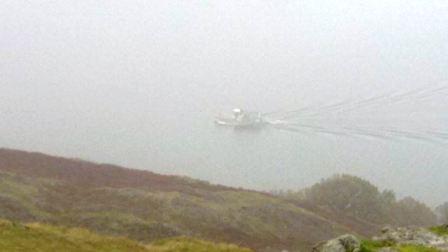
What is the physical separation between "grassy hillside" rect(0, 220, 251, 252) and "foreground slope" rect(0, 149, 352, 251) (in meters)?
5.49

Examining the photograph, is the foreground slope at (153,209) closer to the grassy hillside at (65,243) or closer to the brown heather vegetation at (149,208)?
the brown heather vegetation at (149,208)

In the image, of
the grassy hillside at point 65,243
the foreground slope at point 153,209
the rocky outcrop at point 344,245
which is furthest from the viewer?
the foreground slope at point 153,209

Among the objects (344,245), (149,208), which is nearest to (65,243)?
(344,245)

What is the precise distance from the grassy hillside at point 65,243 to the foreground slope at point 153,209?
549 centimetres

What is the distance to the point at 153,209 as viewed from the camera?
117 feet

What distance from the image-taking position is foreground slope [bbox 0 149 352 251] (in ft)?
105

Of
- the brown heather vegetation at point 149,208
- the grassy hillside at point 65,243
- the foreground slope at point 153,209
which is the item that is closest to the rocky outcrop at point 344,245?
the grassy hillside at point 65,243

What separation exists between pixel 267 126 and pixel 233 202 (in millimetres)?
44557

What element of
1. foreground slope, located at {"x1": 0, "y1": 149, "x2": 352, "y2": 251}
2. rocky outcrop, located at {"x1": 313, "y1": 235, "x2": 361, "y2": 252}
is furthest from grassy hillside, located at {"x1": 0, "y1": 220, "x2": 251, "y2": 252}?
rocky outcrop, located at {"x1": 313, "y1": 235, "x2": 361, "y2": 252}

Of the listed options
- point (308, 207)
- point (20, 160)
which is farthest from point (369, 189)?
point (20, 160)

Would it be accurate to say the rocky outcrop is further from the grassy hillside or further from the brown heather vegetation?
the brown heather vegetation

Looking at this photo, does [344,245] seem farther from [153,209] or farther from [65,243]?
[153,209]

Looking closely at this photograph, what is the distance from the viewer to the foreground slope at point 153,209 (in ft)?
105

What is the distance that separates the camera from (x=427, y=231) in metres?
19.9
